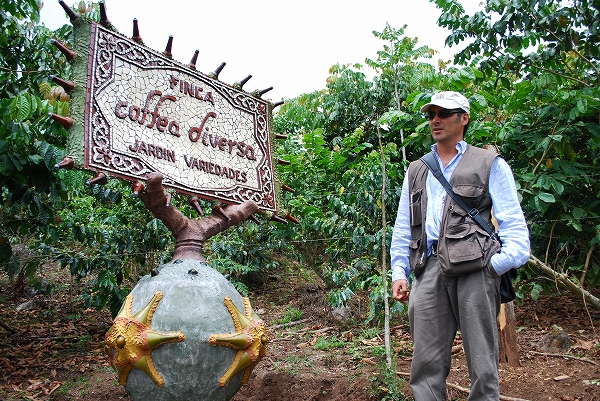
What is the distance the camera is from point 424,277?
102 inches

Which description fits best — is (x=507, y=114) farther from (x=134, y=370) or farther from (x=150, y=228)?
(x=134, y=370)

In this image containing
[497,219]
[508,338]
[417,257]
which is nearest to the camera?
[497,219]

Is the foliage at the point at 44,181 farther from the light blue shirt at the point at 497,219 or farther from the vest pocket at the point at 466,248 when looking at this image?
the vest pocket at the point at 466,248

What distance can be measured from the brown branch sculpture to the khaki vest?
1252mm

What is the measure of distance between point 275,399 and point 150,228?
97.9 inches

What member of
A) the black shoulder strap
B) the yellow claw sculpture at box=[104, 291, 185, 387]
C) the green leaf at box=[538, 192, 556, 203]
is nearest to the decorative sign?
the yellow claw sculpture at box=[104, 291, 185, 387]

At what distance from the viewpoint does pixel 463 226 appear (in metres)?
2.45

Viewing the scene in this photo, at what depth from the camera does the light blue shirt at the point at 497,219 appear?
92.3 inches

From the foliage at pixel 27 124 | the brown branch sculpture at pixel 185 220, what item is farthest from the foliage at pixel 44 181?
the brown branch sculpture at pixel 185 220

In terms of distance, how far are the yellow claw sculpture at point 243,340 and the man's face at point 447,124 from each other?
147cm

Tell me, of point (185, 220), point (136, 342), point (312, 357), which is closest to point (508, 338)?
point (312, 357)

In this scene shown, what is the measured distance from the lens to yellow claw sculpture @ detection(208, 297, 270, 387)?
2.78 m

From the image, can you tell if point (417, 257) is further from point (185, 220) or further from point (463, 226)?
point (185, 220)

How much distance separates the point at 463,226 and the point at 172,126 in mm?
1826
